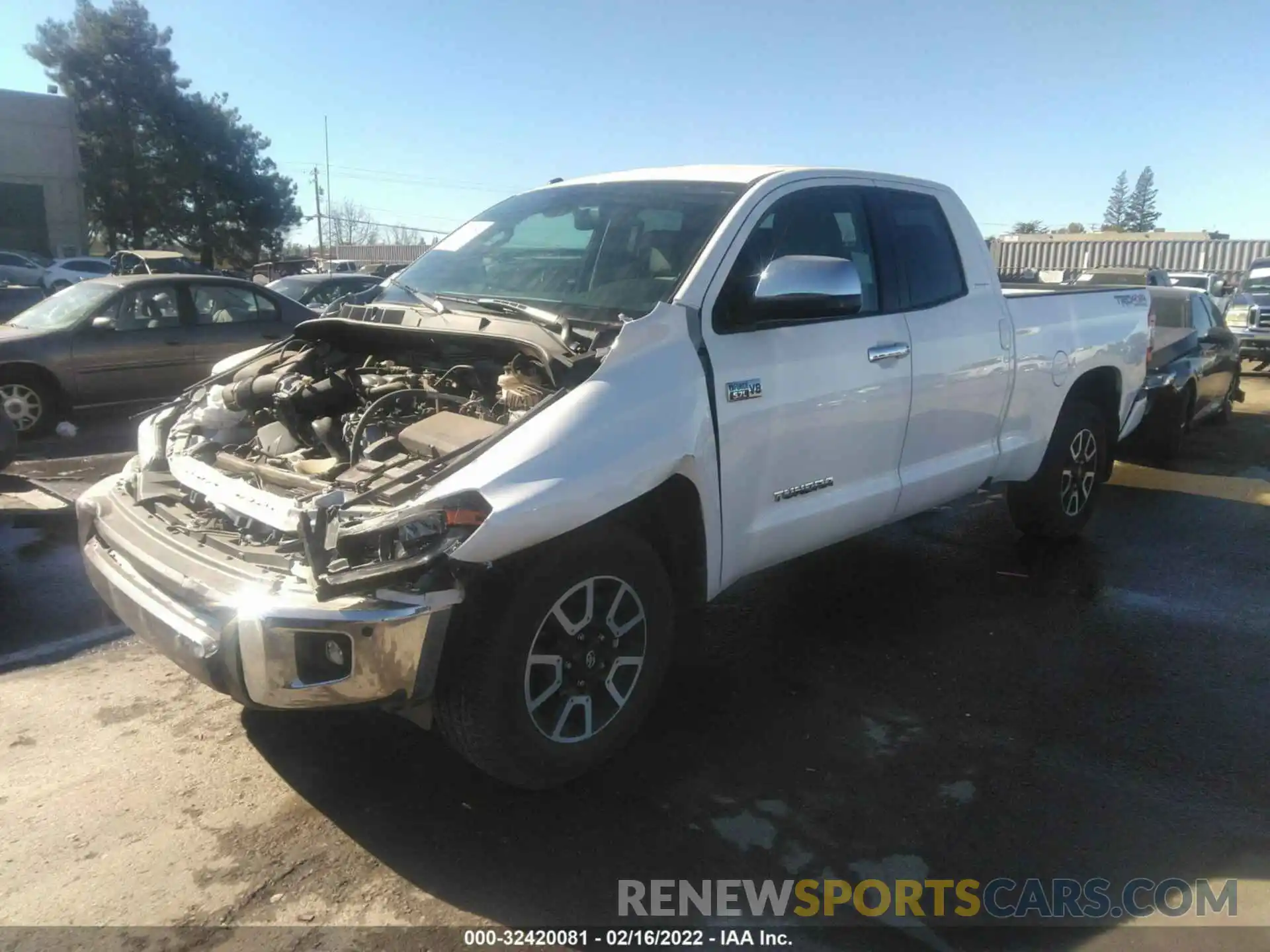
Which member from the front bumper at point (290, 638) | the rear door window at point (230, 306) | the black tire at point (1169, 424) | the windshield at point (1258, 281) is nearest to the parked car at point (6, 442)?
the rear door window at point (230, 306)

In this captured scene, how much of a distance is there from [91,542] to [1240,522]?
7.28 meters

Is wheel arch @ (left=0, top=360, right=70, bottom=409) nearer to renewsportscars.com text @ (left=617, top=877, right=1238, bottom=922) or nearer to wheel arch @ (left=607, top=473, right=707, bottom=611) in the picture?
wheel arch @ (left=607, top=473, right=707, bottom=611)

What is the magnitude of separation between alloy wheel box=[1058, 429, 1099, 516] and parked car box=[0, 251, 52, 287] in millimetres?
24095

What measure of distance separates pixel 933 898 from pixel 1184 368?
8237 mm

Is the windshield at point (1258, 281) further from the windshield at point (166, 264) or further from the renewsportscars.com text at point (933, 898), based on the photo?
the windshield at point (166, 264)

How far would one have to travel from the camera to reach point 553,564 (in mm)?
→ 2984

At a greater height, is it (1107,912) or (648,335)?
(648,335)

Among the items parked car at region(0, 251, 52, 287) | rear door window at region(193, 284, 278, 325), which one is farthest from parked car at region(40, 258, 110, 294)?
rear door window at region(193, 284, 278, 325)

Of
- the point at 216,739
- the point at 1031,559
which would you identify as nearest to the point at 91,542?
the point at 216,739

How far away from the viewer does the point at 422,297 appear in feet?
14.0

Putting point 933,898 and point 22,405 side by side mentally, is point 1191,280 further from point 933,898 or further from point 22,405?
point 933,898

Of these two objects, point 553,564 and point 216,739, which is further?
point 216,739

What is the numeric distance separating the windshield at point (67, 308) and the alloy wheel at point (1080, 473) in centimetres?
853

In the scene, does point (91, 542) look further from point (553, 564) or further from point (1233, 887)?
point (1233, 887)
